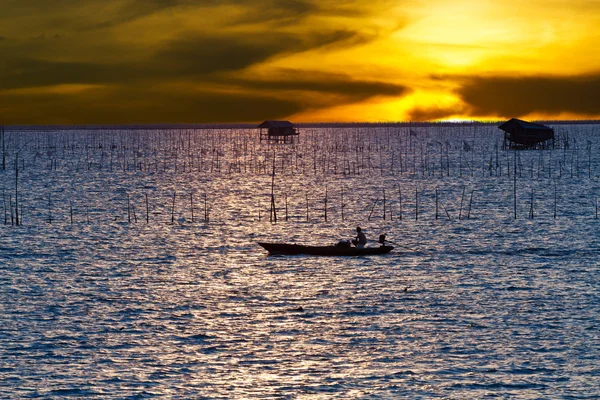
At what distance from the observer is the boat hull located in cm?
3547

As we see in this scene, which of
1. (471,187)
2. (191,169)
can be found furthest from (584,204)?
(191,169)

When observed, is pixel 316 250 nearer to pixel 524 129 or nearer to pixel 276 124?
pixel 524 129

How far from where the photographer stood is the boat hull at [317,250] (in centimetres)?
3547

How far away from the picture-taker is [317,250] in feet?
117

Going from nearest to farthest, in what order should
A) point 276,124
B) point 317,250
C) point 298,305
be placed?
point 298,305 < point 317,250 < point 276,124

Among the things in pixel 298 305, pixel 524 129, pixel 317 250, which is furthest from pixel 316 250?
pixel 524 129

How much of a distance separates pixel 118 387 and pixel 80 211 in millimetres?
40859

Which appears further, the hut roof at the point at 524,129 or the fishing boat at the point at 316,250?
the hut roof at the point at 524,129

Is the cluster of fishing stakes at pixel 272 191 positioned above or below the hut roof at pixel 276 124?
below

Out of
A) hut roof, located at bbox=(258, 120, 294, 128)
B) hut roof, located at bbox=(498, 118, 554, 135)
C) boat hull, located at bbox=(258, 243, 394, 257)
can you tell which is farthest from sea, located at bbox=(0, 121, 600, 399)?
hut roof, located at bbox=(258, 120, 294, 128)

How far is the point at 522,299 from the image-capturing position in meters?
27.0

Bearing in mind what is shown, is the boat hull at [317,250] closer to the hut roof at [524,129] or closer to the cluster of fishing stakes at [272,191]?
the cluster of fishing stakes at [272,191]

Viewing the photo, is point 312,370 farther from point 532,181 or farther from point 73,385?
point 532,181

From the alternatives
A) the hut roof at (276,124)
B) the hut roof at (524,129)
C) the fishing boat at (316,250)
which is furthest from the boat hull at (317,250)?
the hut roof at (276,124)
